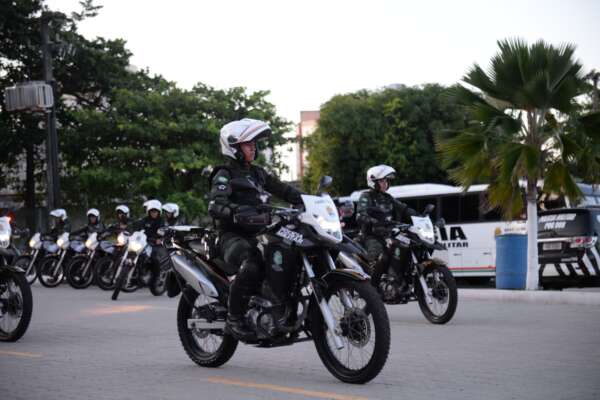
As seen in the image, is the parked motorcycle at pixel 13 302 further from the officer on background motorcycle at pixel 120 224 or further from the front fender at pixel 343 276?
the officer on background motorcycle at pixel 120 224

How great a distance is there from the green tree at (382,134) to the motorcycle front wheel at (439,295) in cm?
4150

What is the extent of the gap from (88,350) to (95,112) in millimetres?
33814

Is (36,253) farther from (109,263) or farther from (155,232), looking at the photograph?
(155,232)

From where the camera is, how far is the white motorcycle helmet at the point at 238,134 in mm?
7258

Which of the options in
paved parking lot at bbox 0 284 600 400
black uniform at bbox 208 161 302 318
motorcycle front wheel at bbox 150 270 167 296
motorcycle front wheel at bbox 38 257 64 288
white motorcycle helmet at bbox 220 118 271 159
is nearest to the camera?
paved parking lot at bbox 0 284 600 400

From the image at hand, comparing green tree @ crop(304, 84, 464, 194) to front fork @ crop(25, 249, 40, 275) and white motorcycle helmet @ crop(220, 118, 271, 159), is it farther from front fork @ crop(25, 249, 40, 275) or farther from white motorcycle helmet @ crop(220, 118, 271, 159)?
white motorcycle helmet @ crop(220, 118, 271, 159)

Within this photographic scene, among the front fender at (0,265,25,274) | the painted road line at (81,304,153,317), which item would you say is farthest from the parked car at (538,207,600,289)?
the front fender at (0,265,25,274)

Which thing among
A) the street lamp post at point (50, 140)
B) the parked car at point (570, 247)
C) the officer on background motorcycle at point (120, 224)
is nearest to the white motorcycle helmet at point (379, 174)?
the parked car at point (570, 247)

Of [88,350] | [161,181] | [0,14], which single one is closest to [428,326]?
[88,350]

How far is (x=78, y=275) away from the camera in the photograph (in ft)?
68.1

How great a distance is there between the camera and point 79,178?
41.2 m

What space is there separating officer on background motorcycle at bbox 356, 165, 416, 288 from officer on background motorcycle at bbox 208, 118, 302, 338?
176 inches

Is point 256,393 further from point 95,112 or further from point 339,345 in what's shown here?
point 95,112

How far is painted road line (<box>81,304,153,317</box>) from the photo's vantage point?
45.6ft
